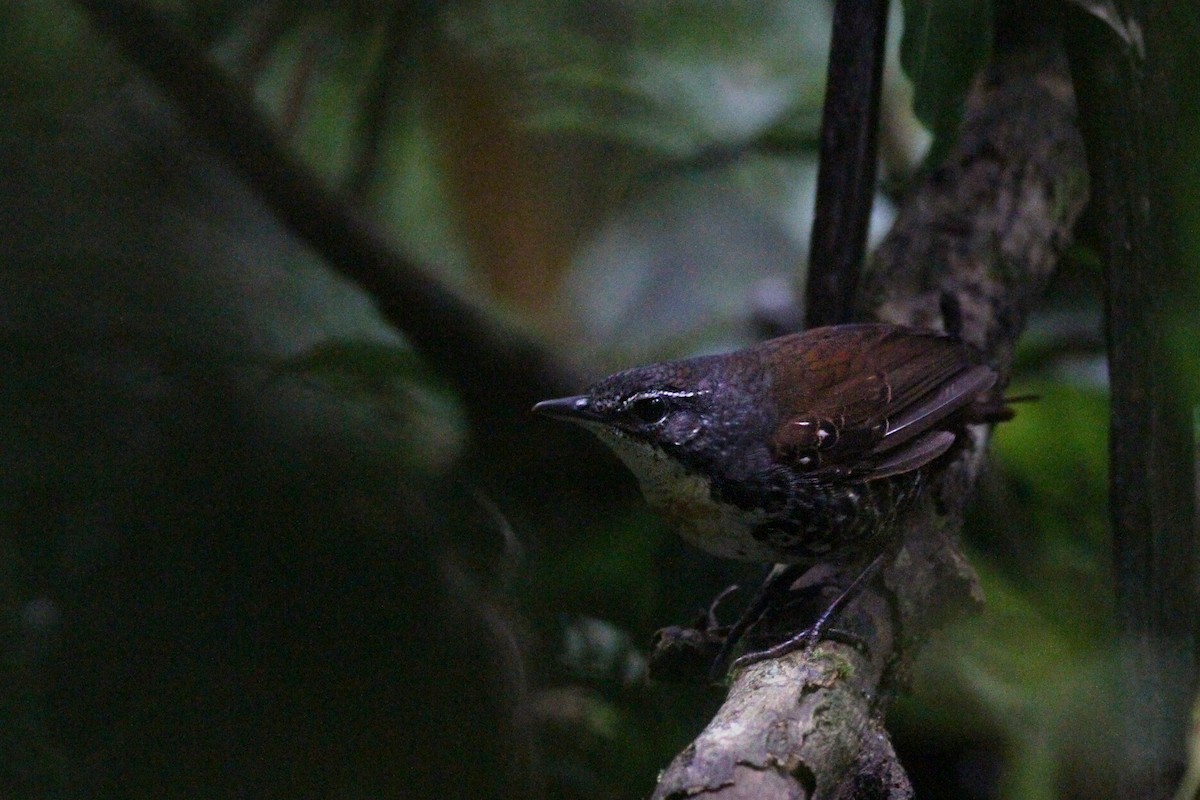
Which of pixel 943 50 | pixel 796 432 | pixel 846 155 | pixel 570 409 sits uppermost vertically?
pixel 943 50

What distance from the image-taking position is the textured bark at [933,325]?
2.00m

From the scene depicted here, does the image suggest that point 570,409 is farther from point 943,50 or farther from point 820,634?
point 943,50

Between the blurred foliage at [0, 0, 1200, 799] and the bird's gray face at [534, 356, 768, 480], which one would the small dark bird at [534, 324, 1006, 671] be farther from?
the blurred foliage at [0, 0, 1200, 799]

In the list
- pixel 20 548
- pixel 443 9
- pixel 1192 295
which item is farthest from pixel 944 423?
pixel 443 9

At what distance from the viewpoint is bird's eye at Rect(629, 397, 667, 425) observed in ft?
9.34

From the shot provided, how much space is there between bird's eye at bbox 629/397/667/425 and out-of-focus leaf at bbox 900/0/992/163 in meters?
0.91

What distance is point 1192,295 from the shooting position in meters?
1.64

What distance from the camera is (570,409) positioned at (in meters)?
2.80

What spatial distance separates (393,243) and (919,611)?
7.84ft

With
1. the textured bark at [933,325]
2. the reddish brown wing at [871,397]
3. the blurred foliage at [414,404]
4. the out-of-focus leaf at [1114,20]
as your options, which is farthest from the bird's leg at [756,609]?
the out-of-focus leaf at [1114,20]

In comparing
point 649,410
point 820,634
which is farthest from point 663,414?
point 820,634

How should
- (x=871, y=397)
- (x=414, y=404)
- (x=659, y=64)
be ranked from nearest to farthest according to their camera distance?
(x=871, y=397)
(x=414, y=404)
(x=659, y=64)

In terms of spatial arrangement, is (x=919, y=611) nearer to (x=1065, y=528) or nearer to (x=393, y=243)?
(x=1065, y=528)

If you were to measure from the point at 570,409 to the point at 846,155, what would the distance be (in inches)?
38.9
